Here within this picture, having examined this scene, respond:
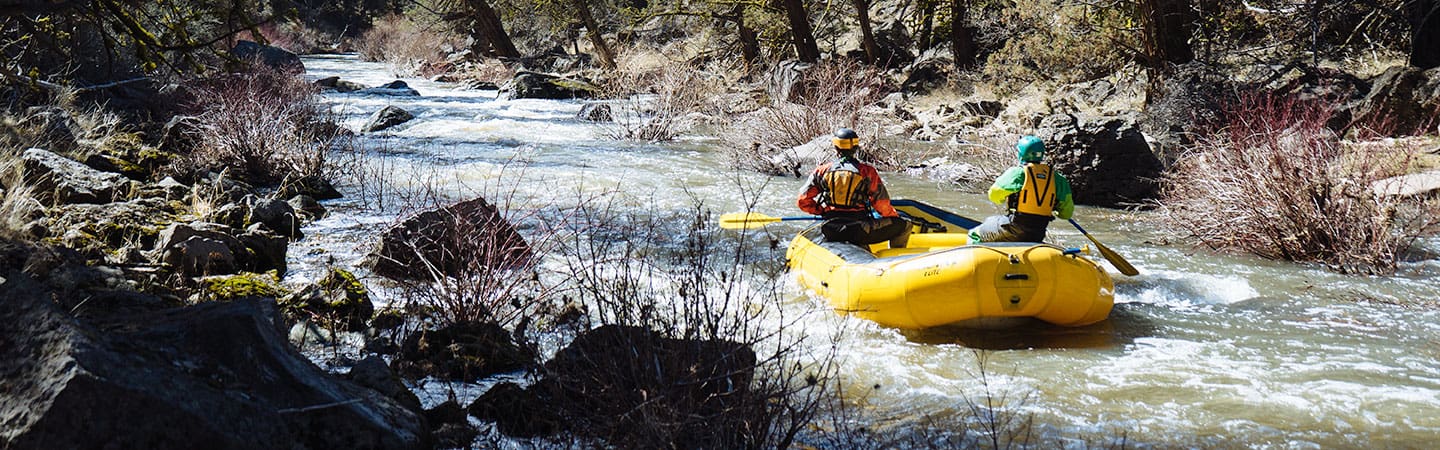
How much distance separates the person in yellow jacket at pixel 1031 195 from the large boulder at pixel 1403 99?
621 centimetres

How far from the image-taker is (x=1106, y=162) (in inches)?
411

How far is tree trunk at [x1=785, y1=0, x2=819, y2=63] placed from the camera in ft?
67.2

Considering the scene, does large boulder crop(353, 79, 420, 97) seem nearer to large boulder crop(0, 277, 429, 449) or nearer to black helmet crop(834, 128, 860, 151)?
black helmet crop(834, 128, 860, 151)

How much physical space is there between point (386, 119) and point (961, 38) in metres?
10.0

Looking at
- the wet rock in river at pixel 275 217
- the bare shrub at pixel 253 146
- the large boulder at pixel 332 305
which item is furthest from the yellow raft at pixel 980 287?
the bare shrub at pixel 253 146

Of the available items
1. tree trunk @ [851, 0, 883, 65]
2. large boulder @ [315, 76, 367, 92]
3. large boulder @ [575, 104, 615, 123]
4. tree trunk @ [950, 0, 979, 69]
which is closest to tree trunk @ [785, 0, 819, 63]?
tree trunk @ [851, 0, 883, 65]

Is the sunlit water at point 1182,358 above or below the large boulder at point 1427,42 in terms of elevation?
below

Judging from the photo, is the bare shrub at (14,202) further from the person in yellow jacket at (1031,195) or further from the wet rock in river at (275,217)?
the person in yellow jacket at (1031,195)

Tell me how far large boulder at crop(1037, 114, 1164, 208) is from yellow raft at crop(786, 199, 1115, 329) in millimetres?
4500

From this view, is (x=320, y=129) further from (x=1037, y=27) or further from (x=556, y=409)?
(x=1037, y=27)

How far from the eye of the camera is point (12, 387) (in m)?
2.40

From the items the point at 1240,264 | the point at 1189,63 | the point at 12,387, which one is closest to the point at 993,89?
the point at 1189,63

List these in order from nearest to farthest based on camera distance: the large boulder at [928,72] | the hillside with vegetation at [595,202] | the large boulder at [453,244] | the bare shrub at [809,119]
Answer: the hillside with vegetation at [595,202] → the large boulder at [453,244] → the bare shrub at [809,119] → the large boulder at [928,72]

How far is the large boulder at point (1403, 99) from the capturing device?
11062 mm
